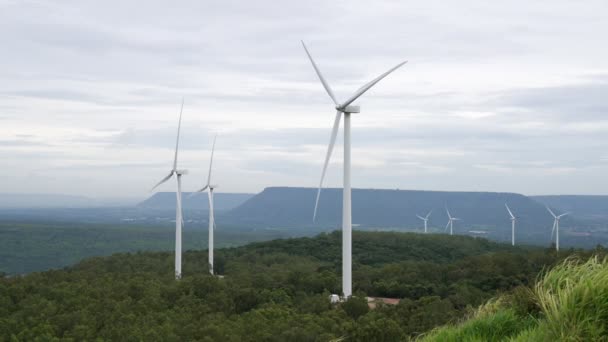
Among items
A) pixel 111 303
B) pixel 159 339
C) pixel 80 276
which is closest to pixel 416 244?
pixel 80 276

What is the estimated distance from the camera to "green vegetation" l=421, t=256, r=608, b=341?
35.8ft

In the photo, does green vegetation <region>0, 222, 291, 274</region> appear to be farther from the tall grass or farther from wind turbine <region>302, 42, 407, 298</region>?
the tall grass

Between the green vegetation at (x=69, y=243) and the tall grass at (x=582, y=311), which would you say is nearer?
the tall grass at (x=582, y=311)

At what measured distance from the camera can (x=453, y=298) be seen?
3450 cm

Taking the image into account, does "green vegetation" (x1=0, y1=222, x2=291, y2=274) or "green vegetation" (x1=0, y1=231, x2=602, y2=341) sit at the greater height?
"green vegetation" (x1=0, y1=231, x2=602, y2=341)

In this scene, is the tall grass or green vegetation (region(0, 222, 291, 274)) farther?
green vegetation (region(0, 222, 291, 274))

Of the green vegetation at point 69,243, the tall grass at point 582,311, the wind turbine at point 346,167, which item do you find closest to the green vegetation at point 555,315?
the tall grass at point 582,311

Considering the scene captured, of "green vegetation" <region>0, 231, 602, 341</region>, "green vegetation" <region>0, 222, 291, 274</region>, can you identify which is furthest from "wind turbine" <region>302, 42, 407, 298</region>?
"green vegetation" <region>0, 222, 291, 274</region>

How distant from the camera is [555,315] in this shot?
11234 millimetres

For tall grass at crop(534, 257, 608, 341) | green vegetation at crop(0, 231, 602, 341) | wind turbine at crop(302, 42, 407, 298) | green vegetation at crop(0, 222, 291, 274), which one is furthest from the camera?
green vegetation at crop(0, 222, 291, 274)

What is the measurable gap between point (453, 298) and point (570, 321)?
23864 mm

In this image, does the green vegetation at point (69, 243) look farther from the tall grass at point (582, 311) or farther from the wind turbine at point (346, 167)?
the tall grass at point (582, 311)

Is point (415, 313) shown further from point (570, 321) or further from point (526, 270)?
point (526, 270)

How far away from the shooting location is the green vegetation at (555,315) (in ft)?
35.8
